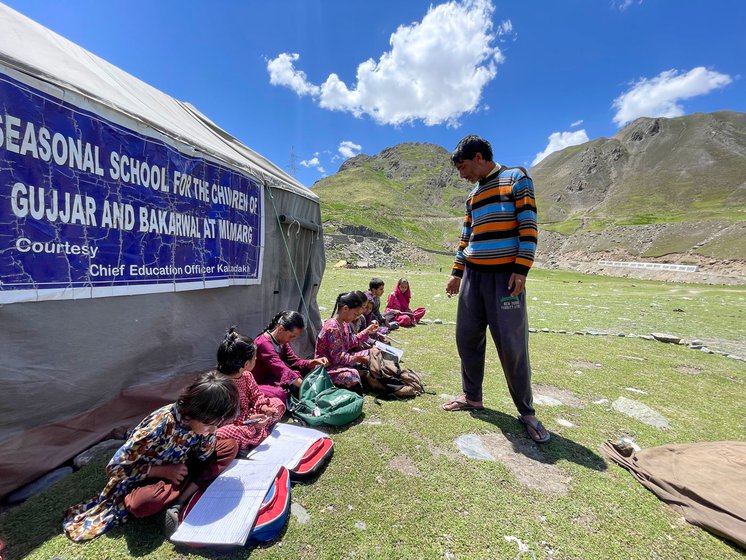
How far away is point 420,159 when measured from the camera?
568 ft

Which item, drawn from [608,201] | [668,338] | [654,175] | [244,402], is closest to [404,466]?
[244,402]

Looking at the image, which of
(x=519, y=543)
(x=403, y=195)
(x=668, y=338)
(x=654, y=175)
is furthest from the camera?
(x=403, y=195)

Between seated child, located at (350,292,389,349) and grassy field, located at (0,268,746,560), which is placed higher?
seated child, located at (350,292,389,349)

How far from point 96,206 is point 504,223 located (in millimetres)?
3620

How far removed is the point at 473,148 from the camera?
3.16 metres

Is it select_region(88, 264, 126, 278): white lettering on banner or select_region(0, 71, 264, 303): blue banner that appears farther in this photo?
select_region(88, 264, 126, 278): white lettering on banner

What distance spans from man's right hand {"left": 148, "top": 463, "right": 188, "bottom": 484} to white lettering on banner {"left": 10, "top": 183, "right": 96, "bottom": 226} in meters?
2.03

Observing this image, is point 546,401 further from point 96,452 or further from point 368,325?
point 96,452

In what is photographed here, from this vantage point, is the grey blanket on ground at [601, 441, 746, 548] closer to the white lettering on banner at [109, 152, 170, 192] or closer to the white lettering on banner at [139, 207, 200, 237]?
the white lettering on banner at [139, 207, 200, 237]

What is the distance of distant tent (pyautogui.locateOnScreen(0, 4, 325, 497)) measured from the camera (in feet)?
7.72

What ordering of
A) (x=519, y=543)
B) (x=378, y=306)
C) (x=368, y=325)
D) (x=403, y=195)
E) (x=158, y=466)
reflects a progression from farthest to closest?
(x=403, y=195)
(x=378, y=306)
(x=368, y=325)
(x=158, y=466)
(x=519, y=543)

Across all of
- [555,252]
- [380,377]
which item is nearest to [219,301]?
[380,377]

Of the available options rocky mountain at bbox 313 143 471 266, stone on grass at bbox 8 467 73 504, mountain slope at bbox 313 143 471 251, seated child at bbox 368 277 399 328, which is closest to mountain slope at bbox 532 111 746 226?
mountain slope at bbox 313 143 471 251

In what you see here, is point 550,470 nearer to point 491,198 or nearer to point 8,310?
point 491,198
